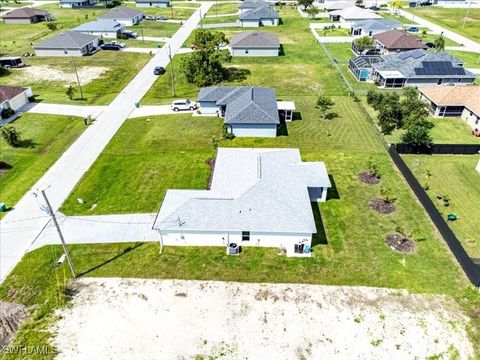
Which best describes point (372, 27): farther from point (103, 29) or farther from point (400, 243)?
point (400, 243)

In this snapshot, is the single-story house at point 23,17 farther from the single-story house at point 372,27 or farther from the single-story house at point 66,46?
the single-story house at point 372,27

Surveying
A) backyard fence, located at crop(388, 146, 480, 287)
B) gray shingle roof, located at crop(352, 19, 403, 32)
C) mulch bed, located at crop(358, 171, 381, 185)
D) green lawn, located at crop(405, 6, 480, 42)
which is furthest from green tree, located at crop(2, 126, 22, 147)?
green lawn, located at crop(405, 6, 480, 42)

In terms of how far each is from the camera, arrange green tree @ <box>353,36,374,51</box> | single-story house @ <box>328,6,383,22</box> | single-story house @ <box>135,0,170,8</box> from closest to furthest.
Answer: green tree @ <box>353,36,374,51</box> → single-story house @ <box>328,6,383,22</box> → single-story house @ <box>135,0,170,8</box>

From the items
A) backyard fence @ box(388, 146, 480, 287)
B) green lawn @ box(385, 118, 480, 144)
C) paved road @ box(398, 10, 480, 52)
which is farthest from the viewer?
paved road @ box(398, 10, 480, 52)

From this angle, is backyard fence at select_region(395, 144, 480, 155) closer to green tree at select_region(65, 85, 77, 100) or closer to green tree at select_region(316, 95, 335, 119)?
green tree at select_region(316, 95, 335, 119)

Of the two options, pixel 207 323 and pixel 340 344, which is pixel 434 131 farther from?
pixel 207 323

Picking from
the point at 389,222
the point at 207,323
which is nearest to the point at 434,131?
the point at 389,222
